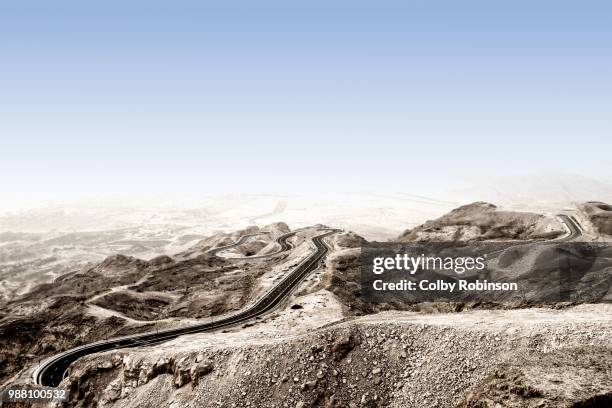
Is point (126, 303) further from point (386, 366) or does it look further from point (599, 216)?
point (599, 216)

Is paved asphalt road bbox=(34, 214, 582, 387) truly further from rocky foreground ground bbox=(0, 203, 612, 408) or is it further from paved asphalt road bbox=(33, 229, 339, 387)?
rocky foreground ground bbox=(0, 203, 612, 408)

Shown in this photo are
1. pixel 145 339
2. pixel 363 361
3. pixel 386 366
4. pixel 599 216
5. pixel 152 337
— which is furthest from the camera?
pixel 599 216

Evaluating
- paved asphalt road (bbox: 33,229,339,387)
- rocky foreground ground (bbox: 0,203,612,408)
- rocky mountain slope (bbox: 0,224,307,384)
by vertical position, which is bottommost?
rocky mountain slope (bbox: 0,224,307,384)

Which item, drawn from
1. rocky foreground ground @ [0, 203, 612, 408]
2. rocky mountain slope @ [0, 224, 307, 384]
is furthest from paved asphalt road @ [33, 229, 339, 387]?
rocky mountain slope @ [0, 224, 307, 384]

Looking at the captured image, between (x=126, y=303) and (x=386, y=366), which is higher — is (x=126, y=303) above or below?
below

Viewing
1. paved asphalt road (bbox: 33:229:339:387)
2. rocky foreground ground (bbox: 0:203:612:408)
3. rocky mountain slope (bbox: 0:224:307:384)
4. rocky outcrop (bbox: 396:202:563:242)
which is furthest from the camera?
rocky outcrop (bbox: 396:202:563:242)

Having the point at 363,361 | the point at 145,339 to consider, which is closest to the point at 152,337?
the point at 145,339

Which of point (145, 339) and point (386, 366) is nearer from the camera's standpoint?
point (386, 366)

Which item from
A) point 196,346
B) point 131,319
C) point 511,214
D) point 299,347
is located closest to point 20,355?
point 131,319

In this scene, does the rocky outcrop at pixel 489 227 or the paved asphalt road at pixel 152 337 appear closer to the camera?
the paved asphalt road at pixel 152 337

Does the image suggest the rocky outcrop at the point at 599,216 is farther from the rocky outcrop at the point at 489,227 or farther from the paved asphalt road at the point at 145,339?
the paved asphalt road at the point at 145,339

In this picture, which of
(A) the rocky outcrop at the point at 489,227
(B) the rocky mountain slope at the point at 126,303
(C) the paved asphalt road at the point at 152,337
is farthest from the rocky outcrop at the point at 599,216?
(B) the rocky mountain slope at the point at 126,303

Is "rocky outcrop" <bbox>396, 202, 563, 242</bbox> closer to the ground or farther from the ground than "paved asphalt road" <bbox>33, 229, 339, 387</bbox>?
farther from the ground
